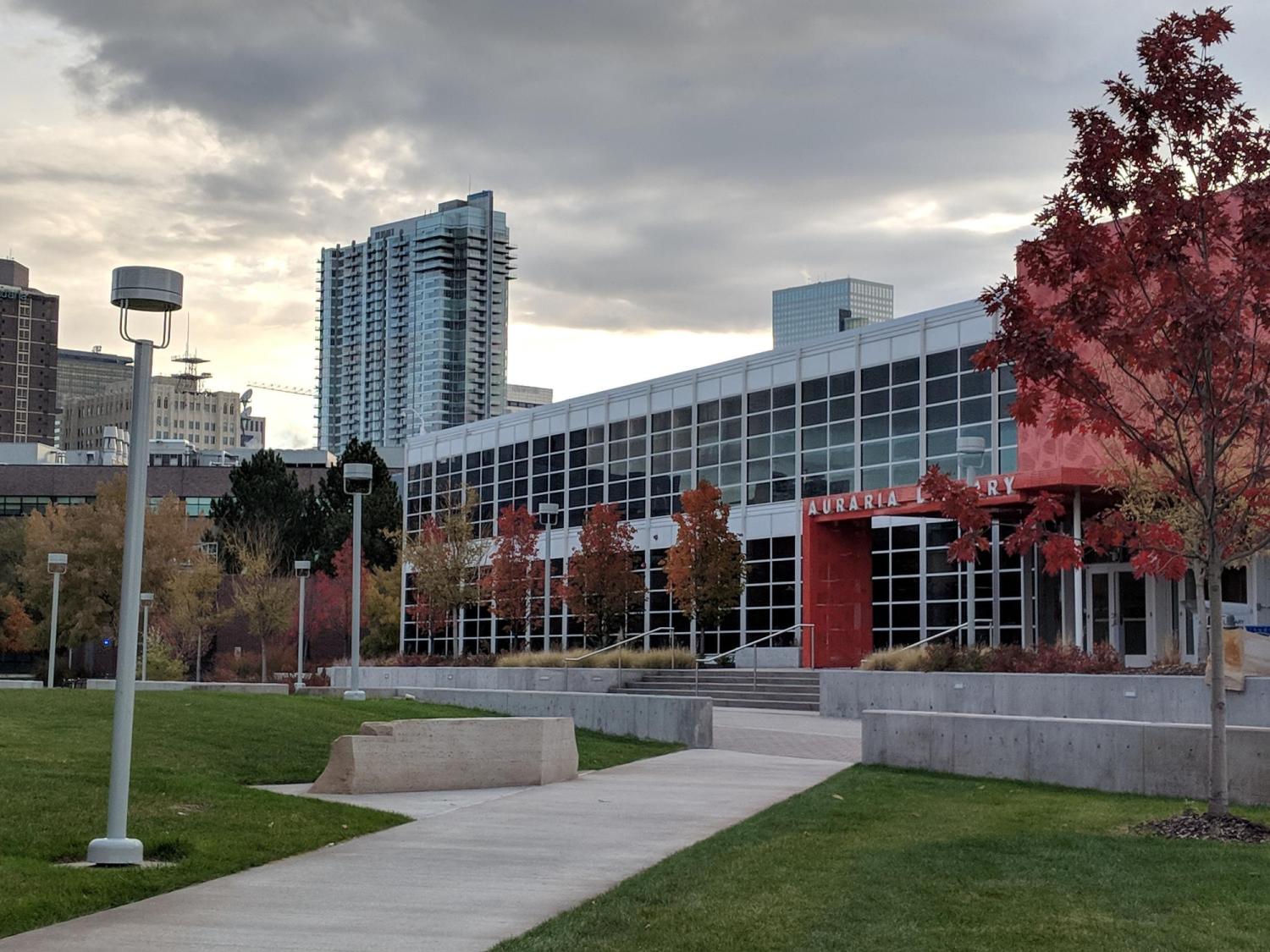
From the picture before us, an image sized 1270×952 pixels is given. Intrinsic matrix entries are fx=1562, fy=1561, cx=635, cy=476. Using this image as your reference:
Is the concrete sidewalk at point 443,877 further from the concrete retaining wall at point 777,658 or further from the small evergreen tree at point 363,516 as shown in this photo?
the small evergreen tree at point 363,516

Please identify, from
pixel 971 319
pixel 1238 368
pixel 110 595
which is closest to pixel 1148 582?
pixel 971 319

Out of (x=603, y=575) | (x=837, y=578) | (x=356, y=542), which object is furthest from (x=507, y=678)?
(x=356, y=542)

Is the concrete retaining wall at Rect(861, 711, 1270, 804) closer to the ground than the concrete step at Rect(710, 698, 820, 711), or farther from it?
farther from it

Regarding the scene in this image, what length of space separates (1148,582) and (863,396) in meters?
11.7

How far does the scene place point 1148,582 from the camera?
3441cm

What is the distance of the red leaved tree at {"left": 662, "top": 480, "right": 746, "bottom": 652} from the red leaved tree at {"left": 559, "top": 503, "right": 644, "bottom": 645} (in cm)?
463

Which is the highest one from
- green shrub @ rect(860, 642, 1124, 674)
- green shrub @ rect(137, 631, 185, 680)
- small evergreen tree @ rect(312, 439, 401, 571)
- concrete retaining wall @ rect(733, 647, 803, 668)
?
small evergreen tree @ rect(312, 439, 401, 571)

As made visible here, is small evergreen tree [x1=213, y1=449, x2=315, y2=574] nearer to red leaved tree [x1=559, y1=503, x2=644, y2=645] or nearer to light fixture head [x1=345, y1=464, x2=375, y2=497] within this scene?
red leaved tree [x1=559, y1=503, x2=644, y2=645]

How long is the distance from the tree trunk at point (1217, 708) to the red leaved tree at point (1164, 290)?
0.05 ft

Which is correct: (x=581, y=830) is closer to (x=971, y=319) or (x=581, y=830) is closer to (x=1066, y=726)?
(x=1066, y=726)

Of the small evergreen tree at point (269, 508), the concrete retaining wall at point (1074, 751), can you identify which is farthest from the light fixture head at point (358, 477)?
the small evergreen tree at point (269, 508)

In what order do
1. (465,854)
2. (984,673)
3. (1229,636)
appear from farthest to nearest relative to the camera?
(984,673) < (1229,636) < (465,854)

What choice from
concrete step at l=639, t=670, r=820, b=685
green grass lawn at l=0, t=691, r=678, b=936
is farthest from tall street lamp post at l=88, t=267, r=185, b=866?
concrete step at l=639, t=670, r=820, b=685

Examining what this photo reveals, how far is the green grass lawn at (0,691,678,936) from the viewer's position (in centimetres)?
961
